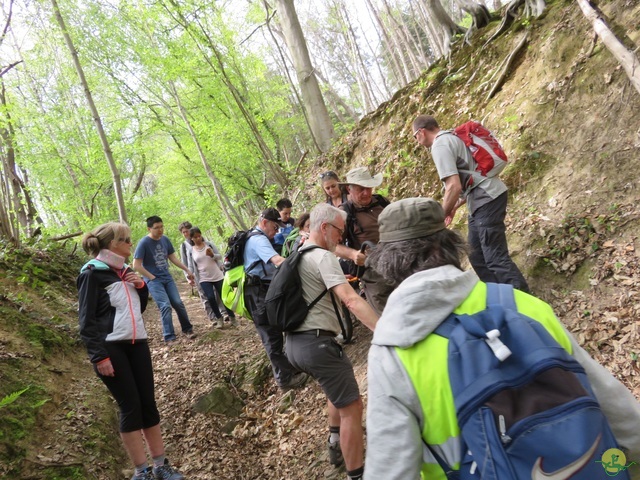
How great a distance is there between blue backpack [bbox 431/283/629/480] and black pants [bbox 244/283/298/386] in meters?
3.99

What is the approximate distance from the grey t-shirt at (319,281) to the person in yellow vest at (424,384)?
1458mm

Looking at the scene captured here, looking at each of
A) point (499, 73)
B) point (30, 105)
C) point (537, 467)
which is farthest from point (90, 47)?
point (537, 467)

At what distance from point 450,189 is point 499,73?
4056mm

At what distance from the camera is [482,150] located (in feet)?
12.2

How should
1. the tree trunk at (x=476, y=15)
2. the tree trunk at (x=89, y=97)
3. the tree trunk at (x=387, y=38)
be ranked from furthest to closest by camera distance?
the tree trunk at (x=387, y=38) < the tree trunk at (x=476, y=15) < the tree trunk at (x=89, y=97)

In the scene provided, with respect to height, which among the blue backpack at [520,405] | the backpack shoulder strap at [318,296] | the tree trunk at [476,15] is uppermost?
the tree trunk at [476,15]

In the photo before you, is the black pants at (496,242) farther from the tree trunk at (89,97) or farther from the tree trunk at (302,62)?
the tree trunk at (302,62)

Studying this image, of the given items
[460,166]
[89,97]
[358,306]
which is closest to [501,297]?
[358,306]

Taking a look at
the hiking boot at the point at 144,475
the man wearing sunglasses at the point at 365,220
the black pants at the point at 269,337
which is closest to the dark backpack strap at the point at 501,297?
the man wearing sunglasses at the point at 365,220

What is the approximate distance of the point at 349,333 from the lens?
5.38 meters

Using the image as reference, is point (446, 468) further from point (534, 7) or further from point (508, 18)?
point (508, 18)

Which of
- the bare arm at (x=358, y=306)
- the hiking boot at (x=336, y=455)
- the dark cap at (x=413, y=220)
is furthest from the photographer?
the hiking boot at (x=336, y=455)

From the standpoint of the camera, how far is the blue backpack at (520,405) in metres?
0.99

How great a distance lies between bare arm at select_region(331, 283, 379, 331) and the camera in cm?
254
